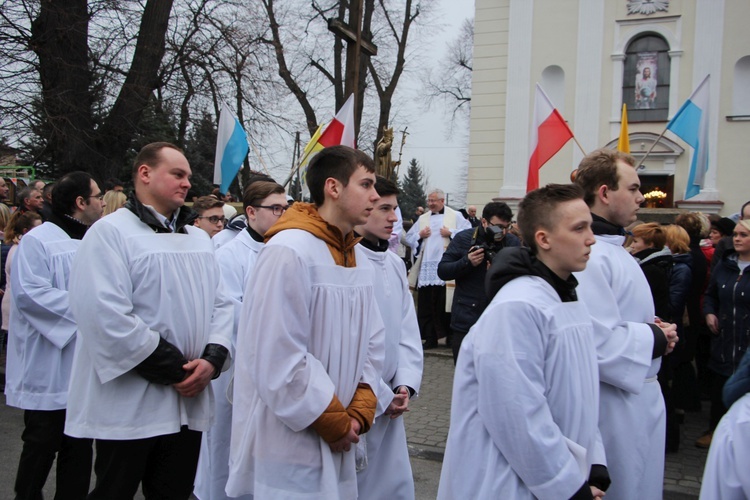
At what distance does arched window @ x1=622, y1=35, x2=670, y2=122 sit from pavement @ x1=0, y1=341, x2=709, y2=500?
14.2 m

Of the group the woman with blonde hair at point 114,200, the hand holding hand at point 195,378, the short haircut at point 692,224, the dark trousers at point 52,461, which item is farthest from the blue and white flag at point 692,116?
the dark trousers at point 52,461

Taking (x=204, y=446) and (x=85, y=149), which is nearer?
(x=204, y=446)

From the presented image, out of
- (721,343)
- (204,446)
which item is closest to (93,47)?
(204,446)

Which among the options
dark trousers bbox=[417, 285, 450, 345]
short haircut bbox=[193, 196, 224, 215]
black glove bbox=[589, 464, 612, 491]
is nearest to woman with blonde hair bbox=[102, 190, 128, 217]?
short haircut bbox=[193, 196, 224, 215]

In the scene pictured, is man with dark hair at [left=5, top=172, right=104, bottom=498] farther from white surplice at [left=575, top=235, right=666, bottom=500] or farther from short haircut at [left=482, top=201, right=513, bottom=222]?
short haircut at [left=482, top=201, right=513, bottom=222]

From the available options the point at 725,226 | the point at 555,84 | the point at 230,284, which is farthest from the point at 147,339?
the point at 555,84

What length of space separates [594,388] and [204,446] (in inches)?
101

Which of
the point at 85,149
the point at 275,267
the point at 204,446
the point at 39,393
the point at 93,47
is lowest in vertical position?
the point at 204,446

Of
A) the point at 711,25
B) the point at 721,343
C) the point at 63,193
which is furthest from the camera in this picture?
the point at 711,25

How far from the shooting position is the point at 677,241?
246 inches

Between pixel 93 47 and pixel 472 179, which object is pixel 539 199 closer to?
pixel 93 47

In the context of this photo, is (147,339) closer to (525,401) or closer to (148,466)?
(148,466)

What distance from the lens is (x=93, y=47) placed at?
13.4 metres

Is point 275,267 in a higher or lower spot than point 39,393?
higher
